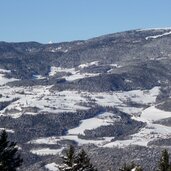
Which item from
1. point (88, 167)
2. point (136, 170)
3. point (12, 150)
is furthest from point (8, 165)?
point (136, 170)

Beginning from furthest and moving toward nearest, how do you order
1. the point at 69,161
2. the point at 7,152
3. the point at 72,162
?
the point at 7,152, the point at 72,162, the point at 69,161

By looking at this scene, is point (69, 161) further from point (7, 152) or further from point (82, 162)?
point (7, 152)

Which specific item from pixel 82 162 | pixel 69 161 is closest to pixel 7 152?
pixel 82 162

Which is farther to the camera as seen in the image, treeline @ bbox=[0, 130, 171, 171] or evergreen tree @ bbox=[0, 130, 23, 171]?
evergreen tree @ bbox=[0, 130, 23, 171]

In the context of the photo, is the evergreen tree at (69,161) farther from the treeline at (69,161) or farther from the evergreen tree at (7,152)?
the evergreen tree at (7,152)

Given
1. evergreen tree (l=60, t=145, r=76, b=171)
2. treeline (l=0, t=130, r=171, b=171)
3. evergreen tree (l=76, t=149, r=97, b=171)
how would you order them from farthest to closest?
1. evergreen tree (l=76, t=149, r=97, b=171)
2. treeline (l=0, t=130, r=171, b=171)
3. evergreen tree (l=60, t=145, r=76, b=171)

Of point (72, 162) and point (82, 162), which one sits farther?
point (82, 162)

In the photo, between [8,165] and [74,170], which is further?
[8,165]

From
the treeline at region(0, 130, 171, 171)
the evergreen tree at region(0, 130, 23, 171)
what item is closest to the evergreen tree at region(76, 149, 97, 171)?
the treeline at region(0, 130, 171, 171)

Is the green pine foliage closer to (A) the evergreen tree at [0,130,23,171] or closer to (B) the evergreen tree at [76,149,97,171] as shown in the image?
(B) the evergreen tree at [76,149,97,171]

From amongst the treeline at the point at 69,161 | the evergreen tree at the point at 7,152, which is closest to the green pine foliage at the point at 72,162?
the treeline at the point at 69,161

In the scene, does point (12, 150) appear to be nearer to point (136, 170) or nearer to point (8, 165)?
point (8, 165)
